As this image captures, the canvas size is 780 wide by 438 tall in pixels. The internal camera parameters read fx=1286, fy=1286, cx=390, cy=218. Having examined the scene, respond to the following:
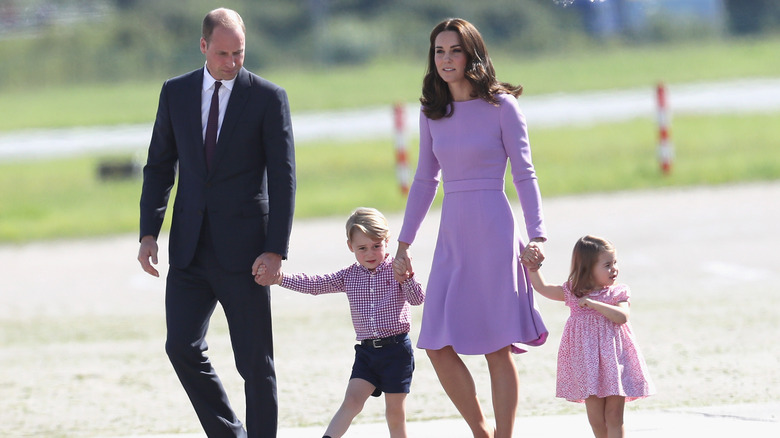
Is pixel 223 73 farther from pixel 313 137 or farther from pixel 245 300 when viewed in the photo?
pixel 313 137

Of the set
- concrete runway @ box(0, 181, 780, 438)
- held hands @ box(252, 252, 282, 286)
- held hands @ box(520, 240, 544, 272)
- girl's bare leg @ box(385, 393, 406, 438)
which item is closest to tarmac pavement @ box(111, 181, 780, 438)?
concrete runway @ box(0, 181, 780, 438)

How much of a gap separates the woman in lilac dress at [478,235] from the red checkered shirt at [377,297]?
0.16 metres

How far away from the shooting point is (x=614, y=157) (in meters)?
19.1

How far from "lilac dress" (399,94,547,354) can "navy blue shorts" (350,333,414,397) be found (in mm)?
171

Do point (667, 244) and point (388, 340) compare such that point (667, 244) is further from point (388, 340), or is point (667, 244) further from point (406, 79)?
point (406, 79)

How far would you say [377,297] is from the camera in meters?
5.44

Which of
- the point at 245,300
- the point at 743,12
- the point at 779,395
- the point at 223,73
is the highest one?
the point at 743,12

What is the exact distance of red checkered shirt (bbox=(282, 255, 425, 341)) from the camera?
5406 mm

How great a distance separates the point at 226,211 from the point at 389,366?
0.95 m

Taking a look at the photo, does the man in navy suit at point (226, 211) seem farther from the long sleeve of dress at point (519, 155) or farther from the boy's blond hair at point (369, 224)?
the long sleeve of dress at point (519, 155)

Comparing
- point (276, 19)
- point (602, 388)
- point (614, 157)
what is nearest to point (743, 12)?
point (276, 19)

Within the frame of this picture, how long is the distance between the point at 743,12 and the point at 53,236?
34025 millimetres

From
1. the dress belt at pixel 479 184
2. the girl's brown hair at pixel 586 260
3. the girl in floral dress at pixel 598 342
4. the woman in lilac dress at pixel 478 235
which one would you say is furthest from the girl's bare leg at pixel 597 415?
the dress belt at pixel 479 184

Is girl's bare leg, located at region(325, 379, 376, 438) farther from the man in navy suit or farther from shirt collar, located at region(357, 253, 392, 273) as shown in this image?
shirt collar, located at region(357, 253, 392, 273)
